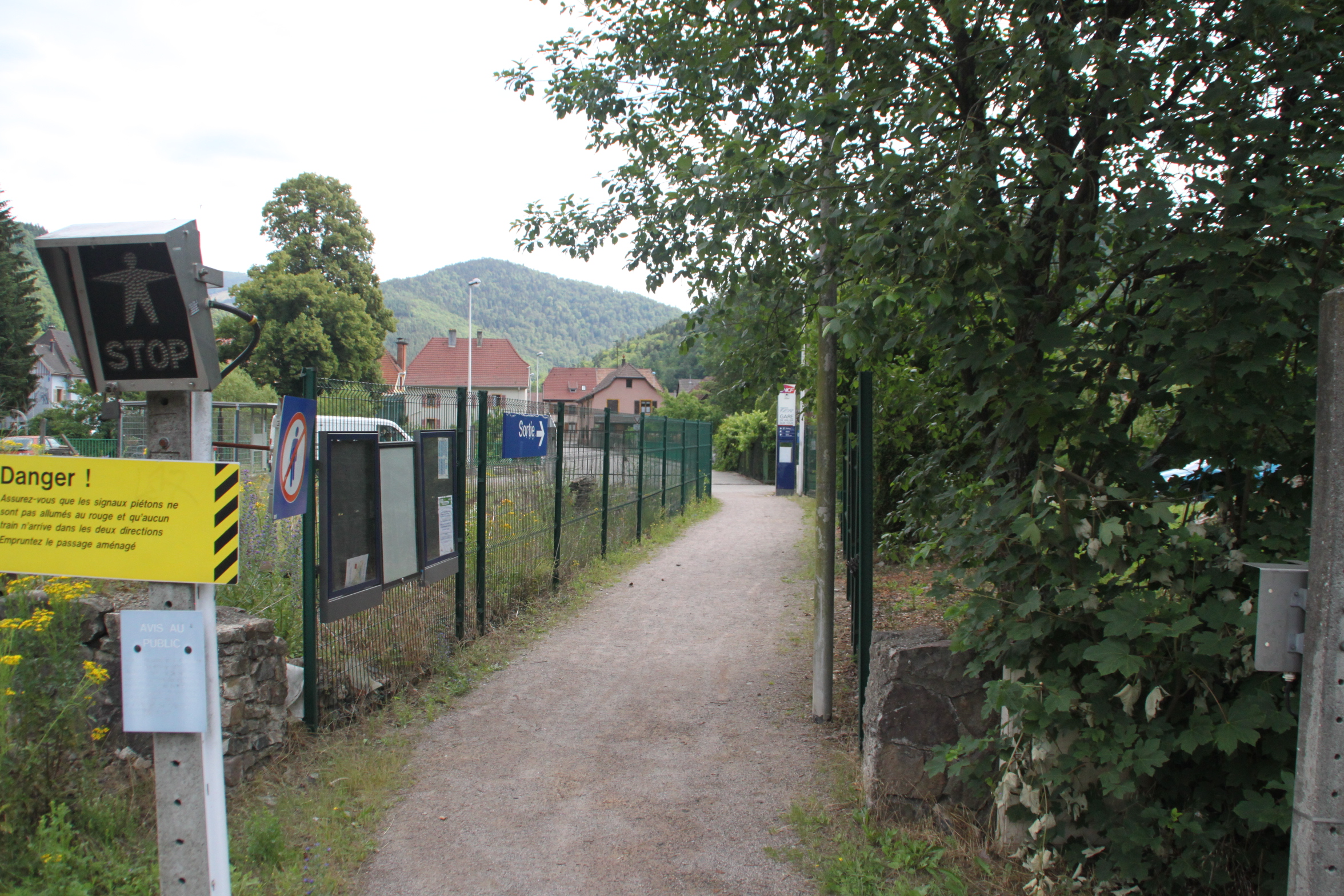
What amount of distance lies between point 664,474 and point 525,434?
7.57m

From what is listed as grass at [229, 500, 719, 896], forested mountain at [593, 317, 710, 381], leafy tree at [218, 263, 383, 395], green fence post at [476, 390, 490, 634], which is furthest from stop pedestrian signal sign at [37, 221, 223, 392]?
forested mountain at [593, 317, 710, 381]

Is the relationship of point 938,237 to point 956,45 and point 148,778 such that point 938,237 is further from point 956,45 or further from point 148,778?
point 148,778

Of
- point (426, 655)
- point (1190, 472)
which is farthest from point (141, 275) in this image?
point (426, 655)

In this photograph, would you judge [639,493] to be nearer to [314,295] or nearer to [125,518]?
[125,518]

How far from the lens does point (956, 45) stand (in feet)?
12.5

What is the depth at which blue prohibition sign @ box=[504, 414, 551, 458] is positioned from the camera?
747 cm

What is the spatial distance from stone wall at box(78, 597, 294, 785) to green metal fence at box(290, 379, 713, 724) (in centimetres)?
45

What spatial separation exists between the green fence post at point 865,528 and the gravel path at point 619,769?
0.61 meters

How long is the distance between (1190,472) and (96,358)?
12.0 feet

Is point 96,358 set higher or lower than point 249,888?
higher

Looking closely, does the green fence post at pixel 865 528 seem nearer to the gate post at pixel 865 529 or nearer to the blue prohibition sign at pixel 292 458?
the gate post at pixel 865 529

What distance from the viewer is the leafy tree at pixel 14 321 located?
33688 mm

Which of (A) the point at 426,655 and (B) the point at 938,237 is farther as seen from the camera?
(A) the point at 426,655

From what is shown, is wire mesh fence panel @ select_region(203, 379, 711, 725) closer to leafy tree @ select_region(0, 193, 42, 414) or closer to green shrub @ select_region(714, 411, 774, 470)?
green shrub @ select_region(714, 411, 774, 470)
